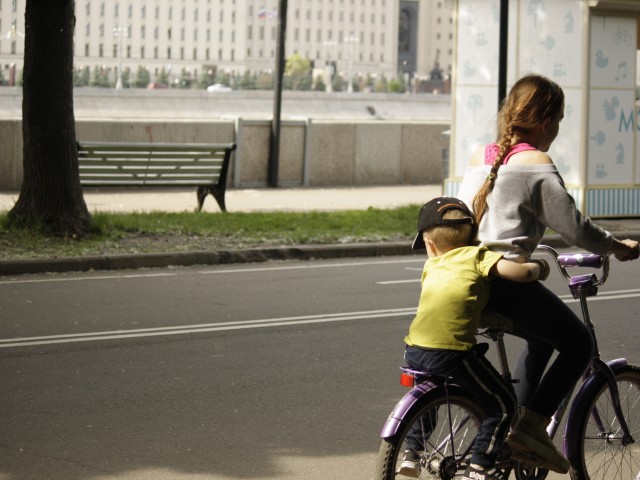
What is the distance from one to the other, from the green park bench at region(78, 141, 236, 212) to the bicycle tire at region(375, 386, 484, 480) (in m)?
12.6

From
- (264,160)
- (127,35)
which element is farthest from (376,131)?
(127,35)

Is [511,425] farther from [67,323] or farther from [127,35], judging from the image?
[127,35]

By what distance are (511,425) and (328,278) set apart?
760 cm

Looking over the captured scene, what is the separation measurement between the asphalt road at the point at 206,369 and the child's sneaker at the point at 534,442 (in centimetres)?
115

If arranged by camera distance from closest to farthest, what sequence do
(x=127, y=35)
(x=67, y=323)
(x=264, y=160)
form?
(x=67, y=323) → (x=264, y=160) → (x=127, y=35)

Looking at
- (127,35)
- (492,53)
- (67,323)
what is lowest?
(67,323)

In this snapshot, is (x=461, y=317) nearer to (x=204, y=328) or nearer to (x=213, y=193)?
(x=204, y=328)

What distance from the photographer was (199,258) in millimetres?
12789

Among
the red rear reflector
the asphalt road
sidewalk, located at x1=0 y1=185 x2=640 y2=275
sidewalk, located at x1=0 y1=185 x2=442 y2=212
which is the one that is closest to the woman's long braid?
the red rear reflector

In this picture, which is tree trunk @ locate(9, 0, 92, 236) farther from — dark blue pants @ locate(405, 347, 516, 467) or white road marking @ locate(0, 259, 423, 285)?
dark blue pants @ locate(405, 347, 516, 467)

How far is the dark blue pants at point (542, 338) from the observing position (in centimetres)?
417

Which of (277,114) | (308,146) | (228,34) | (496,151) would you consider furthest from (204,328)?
(228,34)

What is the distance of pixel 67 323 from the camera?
9.00 m

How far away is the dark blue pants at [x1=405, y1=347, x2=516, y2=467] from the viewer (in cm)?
405
